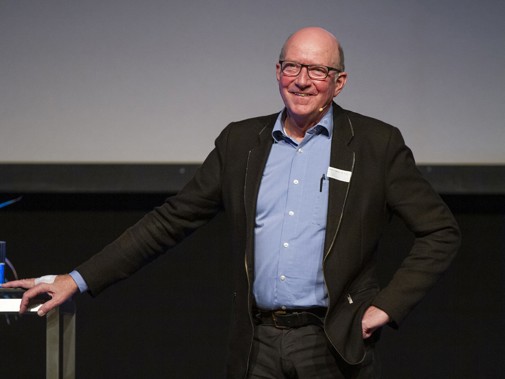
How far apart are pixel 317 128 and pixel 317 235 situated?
0.28m

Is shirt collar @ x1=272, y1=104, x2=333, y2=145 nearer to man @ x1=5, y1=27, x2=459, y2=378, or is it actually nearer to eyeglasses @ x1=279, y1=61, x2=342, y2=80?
man @ x1=5, y1=27, x2=459, y2=378

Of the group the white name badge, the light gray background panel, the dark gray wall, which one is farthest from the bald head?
the dark gray wall

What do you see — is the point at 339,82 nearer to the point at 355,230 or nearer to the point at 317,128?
the point at 317,128

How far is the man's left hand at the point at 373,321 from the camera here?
6.56 feet

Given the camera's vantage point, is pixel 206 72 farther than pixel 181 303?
No

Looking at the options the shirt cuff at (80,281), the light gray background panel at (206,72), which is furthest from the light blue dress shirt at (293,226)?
the light gray background panel at (206,72)

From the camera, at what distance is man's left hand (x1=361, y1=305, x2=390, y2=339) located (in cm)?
200

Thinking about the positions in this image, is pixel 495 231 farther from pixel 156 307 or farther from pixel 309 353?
pixel 309 353

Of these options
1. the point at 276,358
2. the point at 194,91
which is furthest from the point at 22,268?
the point at 276,358

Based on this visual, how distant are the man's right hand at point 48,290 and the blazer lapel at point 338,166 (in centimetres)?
65

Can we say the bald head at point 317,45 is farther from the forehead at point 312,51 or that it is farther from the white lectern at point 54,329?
the white lectern at point 54,329

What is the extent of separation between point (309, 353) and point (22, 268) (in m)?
1.90

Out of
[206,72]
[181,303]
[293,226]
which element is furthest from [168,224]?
[181,303]

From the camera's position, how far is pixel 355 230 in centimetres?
204
